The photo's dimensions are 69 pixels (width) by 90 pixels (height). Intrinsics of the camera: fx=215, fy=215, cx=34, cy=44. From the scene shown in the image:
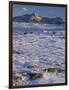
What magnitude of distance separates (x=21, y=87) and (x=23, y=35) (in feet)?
1.76

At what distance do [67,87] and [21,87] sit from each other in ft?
1.68

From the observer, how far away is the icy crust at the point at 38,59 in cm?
221

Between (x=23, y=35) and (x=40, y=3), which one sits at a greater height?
(x=40, y=3)

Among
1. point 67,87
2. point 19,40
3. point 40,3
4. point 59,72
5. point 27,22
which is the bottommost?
point 67,87

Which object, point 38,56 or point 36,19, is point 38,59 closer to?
point 38,56

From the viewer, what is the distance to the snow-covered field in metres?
2.21

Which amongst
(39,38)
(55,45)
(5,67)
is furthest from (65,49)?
(5,67)

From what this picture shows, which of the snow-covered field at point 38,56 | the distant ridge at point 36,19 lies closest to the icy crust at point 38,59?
the snow-covered field at point 38,56

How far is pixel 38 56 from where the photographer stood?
227 cm

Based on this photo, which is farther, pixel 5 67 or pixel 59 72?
pixel 59 72

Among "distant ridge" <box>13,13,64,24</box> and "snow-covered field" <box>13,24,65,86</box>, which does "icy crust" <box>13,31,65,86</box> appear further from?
"distant ridge" <box>13,13,64,24</box>

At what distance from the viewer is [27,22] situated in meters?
2.24

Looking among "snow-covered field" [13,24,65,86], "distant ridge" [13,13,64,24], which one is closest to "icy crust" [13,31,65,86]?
"snow-covered field" [13,24,65,86]

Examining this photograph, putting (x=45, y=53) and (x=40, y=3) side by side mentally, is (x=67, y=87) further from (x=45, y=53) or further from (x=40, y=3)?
(x=40, y=3)
